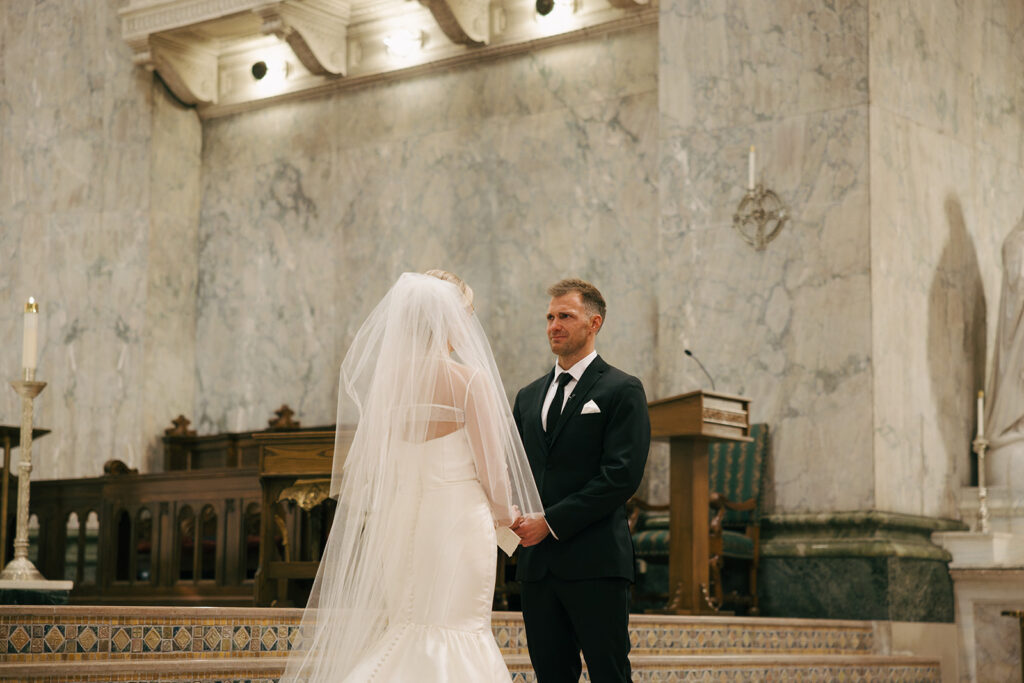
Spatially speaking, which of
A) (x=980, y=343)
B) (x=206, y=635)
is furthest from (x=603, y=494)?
(x=980, y=343)

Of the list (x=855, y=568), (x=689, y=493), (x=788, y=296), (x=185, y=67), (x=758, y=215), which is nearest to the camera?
(x=689, y=493)

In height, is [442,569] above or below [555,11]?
below

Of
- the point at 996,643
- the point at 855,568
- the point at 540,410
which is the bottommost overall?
the point at 996,643

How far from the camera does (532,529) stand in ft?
12.7

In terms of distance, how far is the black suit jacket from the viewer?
3867mm

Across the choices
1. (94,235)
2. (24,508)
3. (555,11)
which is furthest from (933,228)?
(94,235)

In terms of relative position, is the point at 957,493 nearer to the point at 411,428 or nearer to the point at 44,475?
the point at 411,428

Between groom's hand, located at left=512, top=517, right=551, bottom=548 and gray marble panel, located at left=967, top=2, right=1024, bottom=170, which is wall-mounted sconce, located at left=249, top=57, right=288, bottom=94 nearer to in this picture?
gray marble panel, located at left=967, top=2, right=1024, bottom=170

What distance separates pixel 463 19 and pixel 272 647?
616 centimetres

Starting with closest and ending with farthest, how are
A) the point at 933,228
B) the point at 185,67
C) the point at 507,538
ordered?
1. the point at 507,538
2. the point at 933,228
3. the point at 185,67

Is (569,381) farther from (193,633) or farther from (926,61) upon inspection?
(926,61)

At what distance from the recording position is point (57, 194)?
38.0 ft

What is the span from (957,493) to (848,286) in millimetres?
1599

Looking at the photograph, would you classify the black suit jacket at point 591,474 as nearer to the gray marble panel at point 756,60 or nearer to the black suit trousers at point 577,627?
the black suit trousers at point 577,627
